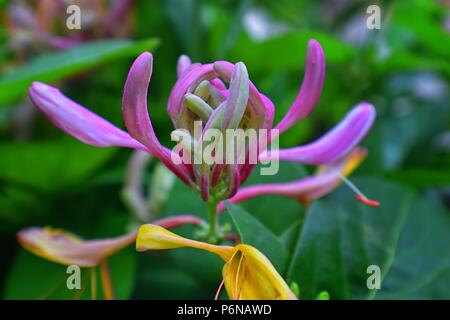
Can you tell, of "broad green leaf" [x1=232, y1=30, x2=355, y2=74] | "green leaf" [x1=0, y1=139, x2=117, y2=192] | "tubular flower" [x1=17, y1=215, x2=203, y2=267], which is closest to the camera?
"tubular flower" [x1=17, y1=215, x2=203, y2=267]

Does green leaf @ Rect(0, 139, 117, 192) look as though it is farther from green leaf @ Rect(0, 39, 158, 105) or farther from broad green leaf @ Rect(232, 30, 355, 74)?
broad green leaf @ Rect(232, 30, 355, 74)

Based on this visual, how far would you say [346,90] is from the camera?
87 centimetres

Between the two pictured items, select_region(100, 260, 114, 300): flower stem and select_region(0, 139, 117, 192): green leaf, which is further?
select_region(0, 139, 117, 192): green leaf

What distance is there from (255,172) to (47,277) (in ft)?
0.60

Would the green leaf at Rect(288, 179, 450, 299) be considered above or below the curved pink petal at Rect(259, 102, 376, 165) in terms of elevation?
below

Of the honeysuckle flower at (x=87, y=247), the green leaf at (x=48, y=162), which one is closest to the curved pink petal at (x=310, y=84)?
the honeysuckle flower at (x=87, y=247)

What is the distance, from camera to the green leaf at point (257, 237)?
16.1 inches

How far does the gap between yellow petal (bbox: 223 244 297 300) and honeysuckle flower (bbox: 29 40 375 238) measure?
0.06 metres

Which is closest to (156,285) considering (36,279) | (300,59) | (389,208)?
(36,279)

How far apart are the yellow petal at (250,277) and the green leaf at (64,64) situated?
25cm

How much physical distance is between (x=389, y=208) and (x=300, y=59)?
0.90 feet

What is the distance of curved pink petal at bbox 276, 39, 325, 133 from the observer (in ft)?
1.36

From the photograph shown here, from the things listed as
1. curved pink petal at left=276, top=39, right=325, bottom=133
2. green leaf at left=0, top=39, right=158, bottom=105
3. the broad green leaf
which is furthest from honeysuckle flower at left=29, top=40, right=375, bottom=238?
the broad green leaf

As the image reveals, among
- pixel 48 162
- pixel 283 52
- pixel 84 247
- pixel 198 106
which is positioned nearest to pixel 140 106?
pixel 198 106
